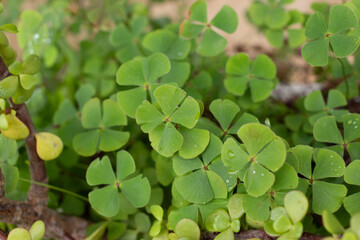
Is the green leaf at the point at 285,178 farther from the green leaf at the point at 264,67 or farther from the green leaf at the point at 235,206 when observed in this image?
the green leaf at the point at 264,67

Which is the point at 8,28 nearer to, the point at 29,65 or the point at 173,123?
the point at 29,65

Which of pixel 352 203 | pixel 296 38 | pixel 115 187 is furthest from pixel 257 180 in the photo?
pixel 296 38

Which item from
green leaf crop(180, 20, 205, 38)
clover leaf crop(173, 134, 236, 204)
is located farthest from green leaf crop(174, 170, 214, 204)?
green leaf crop(180, 20, 205, 38)

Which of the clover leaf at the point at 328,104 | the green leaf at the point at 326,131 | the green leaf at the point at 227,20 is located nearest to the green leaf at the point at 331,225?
the green leaf at the point at 326,131

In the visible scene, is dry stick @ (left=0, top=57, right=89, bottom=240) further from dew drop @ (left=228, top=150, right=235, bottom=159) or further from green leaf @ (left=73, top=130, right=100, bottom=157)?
dew drop @ (left=228, top=150, right=235, bottom=159)

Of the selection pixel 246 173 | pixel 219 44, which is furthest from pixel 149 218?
pixel 219 44
